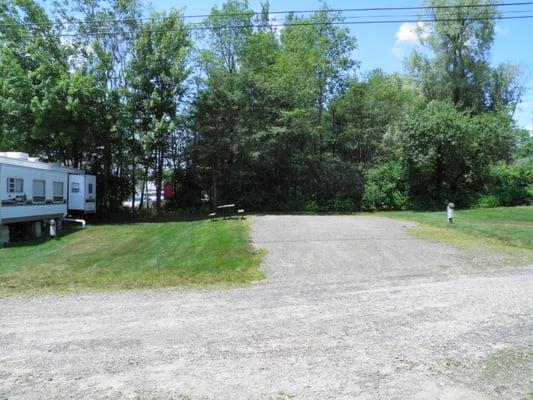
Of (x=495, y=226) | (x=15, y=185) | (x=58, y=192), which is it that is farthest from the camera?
(x=58, y=192)

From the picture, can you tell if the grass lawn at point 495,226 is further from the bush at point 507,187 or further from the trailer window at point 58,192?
the trailer window at point 58,192

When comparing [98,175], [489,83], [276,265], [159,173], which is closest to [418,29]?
[489,83]

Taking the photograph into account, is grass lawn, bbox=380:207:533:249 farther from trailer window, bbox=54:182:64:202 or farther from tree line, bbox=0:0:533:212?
trailer window, bbox=54:182:64:202

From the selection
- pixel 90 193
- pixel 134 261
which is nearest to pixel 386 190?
pixel 90 193

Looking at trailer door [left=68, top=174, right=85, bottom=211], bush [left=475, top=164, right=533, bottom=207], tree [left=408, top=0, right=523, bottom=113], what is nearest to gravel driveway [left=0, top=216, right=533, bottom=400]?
trailer door [left=68, top=174, right=85, bottom=211]

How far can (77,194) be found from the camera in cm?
1788

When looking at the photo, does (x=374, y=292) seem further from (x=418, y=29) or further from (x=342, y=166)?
(x=418, y=29)

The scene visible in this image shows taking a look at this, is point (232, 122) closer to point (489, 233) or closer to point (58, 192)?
point (58, 192)

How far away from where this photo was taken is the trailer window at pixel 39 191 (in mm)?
14633

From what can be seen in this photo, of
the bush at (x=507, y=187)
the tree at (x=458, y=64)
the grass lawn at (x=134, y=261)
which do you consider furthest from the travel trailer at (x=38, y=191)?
the tree at (x=458, y=64)

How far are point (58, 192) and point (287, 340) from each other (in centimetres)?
1485

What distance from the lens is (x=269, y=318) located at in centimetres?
513

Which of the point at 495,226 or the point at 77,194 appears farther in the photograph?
the point at 77,194

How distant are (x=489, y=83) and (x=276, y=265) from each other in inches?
1017
